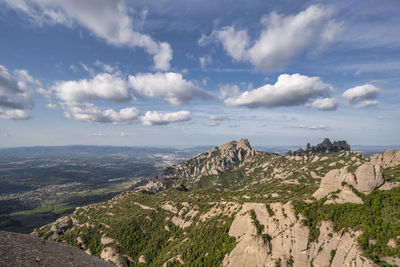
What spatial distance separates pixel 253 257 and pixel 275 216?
16233 millimetres

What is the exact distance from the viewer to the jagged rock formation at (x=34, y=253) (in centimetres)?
2023

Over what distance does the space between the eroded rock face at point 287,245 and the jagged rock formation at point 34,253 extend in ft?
157

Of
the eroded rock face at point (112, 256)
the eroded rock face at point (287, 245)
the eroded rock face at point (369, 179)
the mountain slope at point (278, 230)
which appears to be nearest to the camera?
the eroded rock face at point (287, 245)

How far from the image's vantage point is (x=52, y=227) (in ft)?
408

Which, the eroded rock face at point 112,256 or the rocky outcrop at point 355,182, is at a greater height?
the rocky outcrop at point 355,182

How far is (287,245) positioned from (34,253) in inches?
2431

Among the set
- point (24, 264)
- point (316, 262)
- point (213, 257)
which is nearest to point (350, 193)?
point (316, 262)

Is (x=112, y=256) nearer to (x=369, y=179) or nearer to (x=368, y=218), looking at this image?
(x=368, y=218)

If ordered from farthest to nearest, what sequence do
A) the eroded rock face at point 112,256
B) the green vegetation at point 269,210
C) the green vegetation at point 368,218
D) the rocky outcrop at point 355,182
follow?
the eroded rock face at point 112,256 → the green vegetation at point 269,210 → the rocky outcrop at point 355,182 → the green vegetation at point 368,218

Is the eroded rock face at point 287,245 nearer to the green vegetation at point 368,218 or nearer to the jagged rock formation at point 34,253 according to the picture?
the green vegetation at point 368,218

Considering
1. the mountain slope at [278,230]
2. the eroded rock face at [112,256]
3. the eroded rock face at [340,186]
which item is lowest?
the eroded rock face at [112,256]

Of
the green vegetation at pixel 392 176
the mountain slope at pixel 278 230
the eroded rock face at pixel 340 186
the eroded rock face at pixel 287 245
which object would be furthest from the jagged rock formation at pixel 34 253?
the green vegetation at pixel 392 176

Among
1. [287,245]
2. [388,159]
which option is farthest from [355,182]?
[388,159]

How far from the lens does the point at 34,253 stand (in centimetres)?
2272
